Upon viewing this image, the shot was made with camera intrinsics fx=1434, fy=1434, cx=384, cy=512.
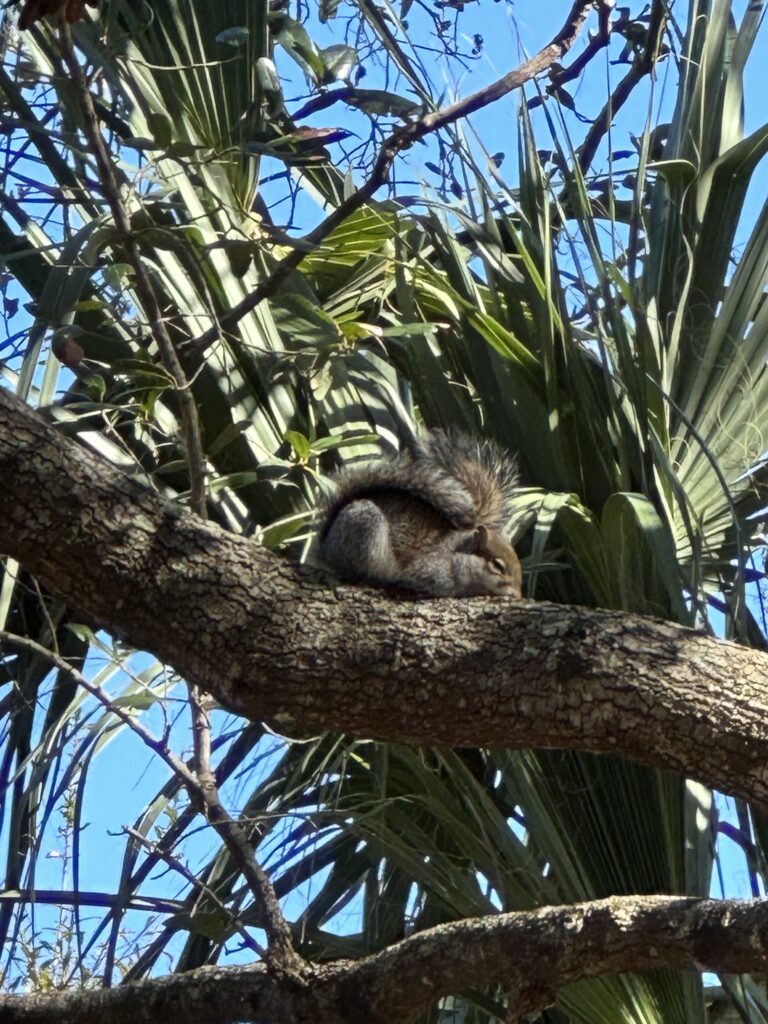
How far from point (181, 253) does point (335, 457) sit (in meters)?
0.74

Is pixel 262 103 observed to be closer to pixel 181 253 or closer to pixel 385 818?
pixel 181 253

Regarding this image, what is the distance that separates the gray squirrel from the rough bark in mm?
800

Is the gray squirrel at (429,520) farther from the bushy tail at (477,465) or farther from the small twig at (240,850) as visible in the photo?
the small twig at (240,850)

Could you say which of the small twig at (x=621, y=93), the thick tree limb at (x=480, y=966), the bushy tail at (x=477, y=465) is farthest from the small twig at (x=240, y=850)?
the small twig at (x=621, y=93)

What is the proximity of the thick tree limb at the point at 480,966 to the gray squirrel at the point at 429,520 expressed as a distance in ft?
3.05

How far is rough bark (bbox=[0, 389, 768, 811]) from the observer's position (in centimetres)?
211

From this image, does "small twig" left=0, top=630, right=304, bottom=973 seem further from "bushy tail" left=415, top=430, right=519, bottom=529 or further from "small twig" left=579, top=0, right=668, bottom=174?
"small twig" left=579, top=0, right=668, bottom=174

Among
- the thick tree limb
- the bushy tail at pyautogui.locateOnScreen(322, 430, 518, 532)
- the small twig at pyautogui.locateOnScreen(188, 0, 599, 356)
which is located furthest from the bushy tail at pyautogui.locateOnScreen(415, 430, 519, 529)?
the thick tree limb

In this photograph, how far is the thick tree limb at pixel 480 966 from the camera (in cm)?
215

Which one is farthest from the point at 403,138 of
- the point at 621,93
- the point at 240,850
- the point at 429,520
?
the point at 621,93

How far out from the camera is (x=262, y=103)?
3.17 m

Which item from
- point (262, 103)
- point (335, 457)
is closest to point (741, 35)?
point (262, 103)

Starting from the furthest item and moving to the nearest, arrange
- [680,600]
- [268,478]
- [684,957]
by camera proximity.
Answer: [268,478] < [680,600] < [684,957]

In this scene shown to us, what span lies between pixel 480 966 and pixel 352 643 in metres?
0.56
